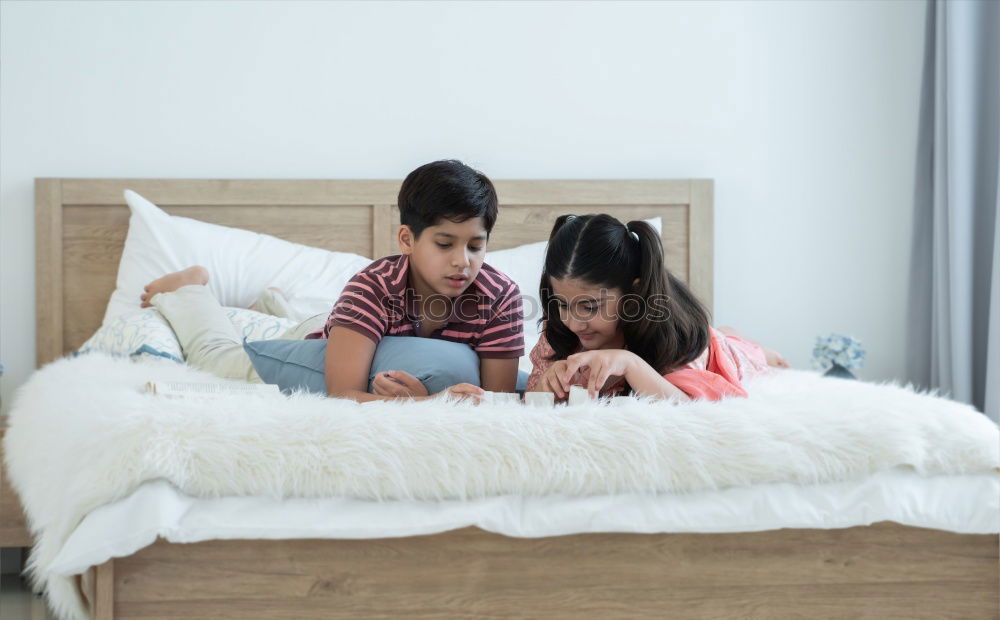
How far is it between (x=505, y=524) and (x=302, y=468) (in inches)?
10.8

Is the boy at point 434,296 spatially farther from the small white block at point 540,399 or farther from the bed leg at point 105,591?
the bed leg at point 105,591

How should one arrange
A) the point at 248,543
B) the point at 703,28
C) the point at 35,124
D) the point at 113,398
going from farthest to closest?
1. the point at 703,28
2. the point at 35,124
3. the point at 113,398
4. the point at 248,543

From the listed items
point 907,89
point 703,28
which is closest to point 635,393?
point 703,28

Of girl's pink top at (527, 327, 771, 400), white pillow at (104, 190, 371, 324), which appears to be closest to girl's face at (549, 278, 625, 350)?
girl's pink top at (527, 327, 771, 400)

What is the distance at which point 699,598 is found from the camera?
3.90ft

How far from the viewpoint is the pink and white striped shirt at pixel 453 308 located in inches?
66.9

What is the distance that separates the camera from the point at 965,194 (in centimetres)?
270

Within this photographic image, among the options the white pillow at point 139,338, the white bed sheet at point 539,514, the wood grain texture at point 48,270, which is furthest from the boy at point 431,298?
the wood grain texture at point 48,270

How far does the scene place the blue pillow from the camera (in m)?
1.58

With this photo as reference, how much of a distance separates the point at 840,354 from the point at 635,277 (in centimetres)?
134

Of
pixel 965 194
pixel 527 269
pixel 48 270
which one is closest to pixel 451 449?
pixel 527 269

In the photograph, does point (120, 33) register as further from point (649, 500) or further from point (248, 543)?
point (649, 500)

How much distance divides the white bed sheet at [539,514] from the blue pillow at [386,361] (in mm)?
456

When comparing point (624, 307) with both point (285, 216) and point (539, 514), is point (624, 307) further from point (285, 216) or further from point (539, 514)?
point (285, 216)
